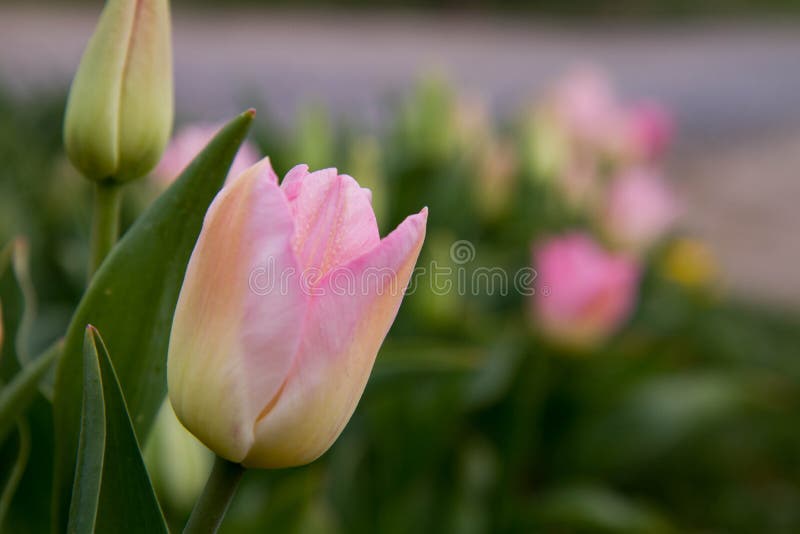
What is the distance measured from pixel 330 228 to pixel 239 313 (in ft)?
0.14

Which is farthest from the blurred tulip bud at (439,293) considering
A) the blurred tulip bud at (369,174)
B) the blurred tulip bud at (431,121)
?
the blurred tulip bud at (431,121)

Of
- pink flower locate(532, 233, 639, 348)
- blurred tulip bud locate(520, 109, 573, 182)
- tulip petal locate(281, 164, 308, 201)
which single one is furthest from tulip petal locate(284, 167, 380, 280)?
blurred tulip bud locate(520, 109, 573, 182)

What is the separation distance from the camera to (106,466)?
0.33 m

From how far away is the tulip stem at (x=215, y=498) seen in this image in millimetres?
322

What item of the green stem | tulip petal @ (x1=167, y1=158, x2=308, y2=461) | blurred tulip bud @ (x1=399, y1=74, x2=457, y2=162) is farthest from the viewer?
blurred tulip bud @ (x1=399, y1=74, x2=457, y2=162)

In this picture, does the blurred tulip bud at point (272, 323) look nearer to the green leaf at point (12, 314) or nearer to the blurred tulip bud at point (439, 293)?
the green leaf at point (12, 314)

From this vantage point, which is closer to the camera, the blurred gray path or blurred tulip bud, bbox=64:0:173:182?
blurred tulip bud, bbox=64:0:173:182

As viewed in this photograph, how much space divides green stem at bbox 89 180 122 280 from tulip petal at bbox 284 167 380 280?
12 cm

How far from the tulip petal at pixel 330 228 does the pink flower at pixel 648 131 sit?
5.72ft

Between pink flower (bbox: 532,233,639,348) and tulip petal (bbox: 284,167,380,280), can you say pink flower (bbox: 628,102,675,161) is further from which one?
tulip petal (bbox: 284,167,380,280)

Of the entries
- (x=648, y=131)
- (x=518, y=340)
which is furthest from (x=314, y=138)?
(x=648, y=131)

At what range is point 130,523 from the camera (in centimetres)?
34

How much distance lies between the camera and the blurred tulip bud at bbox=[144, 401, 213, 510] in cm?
65

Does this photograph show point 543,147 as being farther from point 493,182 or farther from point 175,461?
point 175,461
